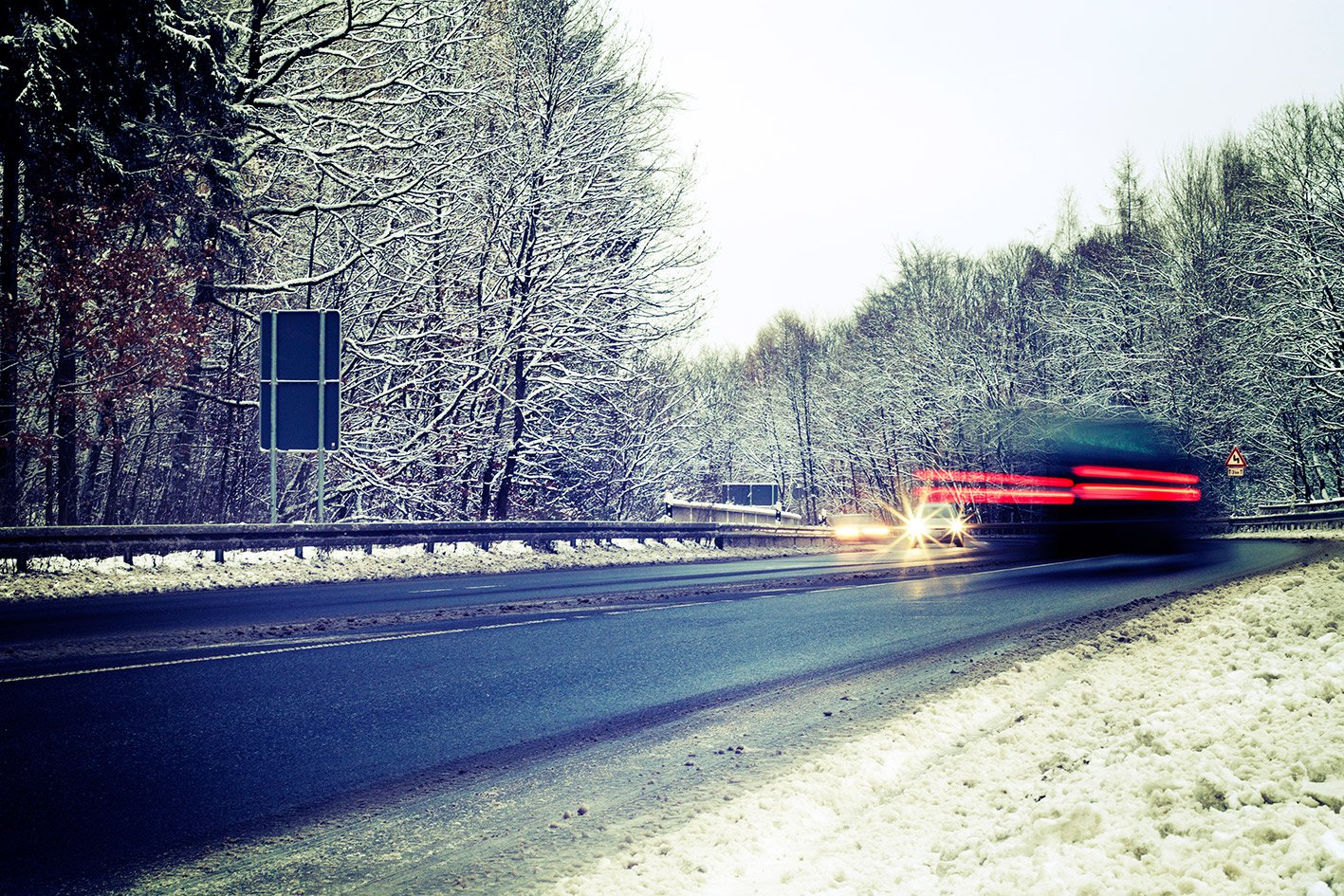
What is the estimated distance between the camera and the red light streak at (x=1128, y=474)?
877 inches

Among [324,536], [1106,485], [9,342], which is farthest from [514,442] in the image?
[1106,485]

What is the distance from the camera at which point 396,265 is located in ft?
78.8

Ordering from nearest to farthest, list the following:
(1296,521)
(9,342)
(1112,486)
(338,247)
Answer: (9,342), (1112,486), (338,247), (1296,521)

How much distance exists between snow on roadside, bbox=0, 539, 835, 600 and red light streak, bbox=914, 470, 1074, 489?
8.51 metres

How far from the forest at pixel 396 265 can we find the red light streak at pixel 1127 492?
36.6 feet

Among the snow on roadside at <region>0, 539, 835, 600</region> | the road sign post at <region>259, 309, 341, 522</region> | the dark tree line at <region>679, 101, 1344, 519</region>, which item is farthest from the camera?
the dark tree line at <region>679, 101, 1344, 519</region>

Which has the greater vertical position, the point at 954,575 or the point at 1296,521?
the point at 1296,521

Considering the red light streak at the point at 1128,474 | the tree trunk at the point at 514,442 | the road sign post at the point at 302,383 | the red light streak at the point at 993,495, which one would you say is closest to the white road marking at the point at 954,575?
the red light streak at the point at 993,495

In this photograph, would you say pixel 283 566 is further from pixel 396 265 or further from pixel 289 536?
pixel 396 265

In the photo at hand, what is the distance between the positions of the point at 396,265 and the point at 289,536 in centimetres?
940

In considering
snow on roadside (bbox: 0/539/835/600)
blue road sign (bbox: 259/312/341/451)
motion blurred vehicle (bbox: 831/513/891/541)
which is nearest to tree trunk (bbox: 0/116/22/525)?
snow on roadside (bbox: 0/539/835/600)

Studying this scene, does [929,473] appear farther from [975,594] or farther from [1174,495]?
[975,594]

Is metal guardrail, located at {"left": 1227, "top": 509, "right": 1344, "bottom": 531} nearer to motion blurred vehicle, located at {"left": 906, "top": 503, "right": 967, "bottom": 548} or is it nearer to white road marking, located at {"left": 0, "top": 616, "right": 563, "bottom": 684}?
motion blurred vehicle, located at {"left": 906, "top": 503, "right": 967, "bottom": 548}

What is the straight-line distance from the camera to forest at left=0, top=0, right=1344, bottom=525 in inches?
660
